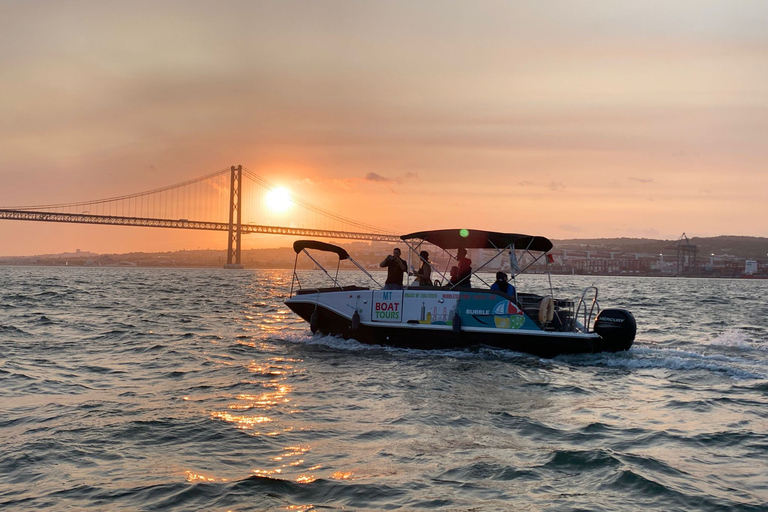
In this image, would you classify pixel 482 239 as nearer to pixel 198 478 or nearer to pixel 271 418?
pixel 271 418

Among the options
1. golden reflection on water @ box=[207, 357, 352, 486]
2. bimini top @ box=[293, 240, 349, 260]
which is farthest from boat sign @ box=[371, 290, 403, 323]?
golden reflection on water @ box=[207, 357, 352, 486]

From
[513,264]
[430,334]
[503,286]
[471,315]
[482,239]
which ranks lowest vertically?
[430,334]

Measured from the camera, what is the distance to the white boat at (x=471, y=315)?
41.0 ft

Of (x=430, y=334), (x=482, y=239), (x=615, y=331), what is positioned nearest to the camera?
(x=615, y=331)

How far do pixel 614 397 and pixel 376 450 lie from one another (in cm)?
411

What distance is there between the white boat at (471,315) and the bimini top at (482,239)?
0.02 m

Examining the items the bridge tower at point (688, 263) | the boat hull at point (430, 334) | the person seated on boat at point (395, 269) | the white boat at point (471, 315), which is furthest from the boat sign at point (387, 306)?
the bridge tower at point (688, 263)

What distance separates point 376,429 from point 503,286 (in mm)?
6455

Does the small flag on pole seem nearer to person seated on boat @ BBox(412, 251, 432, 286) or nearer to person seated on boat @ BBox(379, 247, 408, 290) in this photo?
person seated on boat @ BBox(412, 251, 432, 286)

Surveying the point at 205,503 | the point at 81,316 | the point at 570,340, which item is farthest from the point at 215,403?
the point at 81,316

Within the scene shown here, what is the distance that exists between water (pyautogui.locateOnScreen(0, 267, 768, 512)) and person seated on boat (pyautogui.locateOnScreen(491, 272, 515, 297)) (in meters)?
1.22

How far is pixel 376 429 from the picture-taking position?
7.10 meters

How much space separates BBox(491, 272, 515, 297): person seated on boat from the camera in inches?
509

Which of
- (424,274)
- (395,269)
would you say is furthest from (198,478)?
(424,274)
